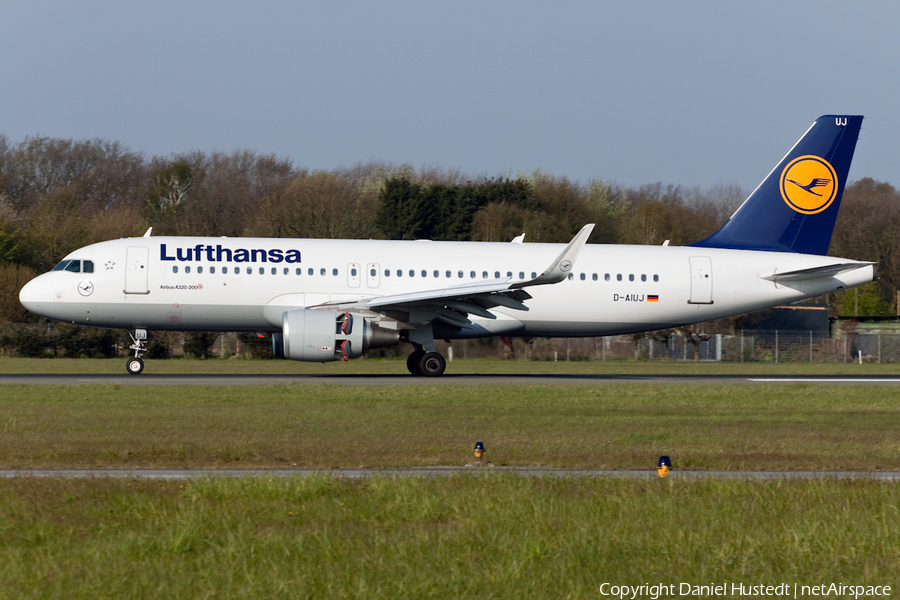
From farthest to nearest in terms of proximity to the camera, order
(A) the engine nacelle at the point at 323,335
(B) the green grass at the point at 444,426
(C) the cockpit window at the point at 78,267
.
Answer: (C) the cockpit window at the point at 78,267 < (A) the engine nacelle at the point at 323,335 < (B) the green grass at the point at 444,426

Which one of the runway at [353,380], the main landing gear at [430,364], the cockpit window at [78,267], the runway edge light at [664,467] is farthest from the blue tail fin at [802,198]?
the runway edge light at [664,467]

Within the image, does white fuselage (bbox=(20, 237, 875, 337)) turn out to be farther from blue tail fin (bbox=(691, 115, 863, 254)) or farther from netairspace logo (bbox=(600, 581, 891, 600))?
netairspace logo (bbox=(600, 581, 891, 600))

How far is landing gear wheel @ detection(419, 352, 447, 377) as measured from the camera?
29.3 meters

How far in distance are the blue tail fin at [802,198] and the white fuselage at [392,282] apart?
2.25 feet

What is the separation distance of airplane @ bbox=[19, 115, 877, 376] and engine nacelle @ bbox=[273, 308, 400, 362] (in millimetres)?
39

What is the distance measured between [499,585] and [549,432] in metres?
9.39

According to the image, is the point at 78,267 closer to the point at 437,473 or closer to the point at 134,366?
the point at 134,366

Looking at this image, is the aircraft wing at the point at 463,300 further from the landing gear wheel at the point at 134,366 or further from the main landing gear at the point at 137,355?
the landing gear wheel at the point at 134,366

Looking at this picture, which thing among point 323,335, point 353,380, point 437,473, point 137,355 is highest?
point 323,335

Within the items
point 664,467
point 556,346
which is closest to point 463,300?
point 664,467

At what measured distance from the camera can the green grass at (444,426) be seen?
1341cm

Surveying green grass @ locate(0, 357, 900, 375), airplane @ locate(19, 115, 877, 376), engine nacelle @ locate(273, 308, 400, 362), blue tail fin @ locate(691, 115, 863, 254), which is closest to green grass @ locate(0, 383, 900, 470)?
engine nacelle @ locate(273, 308, 400, 362)

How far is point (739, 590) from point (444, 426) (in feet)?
33.6

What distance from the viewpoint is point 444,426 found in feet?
56.4
